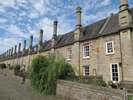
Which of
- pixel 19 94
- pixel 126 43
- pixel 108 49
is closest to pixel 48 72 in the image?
pixel 19 94

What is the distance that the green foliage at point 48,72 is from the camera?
17469 mm

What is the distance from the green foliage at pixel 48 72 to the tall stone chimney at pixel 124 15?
27.2 feet

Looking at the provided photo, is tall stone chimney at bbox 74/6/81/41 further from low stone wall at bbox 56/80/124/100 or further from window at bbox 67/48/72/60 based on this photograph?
low stone wall at bbox 56/80/124/100

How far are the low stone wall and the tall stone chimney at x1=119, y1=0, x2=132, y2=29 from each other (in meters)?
9.57

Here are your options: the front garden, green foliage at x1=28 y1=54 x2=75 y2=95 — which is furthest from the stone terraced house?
green foliage at x1=28 y1=54 x2=75 y2=95

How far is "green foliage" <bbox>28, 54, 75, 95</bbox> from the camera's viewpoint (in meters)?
17.5

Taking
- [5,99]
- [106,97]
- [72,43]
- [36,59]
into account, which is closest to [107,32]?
[72,43]

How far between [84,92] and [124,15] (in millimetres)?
11083

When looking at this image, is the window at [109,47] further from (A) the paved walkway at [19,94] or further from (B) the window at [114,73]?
(A) the paved walkway at [19,94]

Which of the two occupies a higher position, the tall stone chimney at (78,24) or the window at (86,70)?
the tall stone chimney at (78,24)

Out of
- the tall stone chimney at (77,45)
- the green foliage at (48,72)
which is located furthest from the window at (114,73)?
the tall stone chimney at (77,45)

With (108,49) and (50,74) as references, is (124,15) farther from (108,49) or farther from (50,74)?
(50,74)

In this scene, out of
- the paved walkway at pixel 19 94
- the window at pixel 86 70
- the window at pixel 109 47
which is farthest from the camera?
the window at pixel 86 70

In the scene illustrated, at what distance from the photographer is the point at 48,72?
17.7 meters
